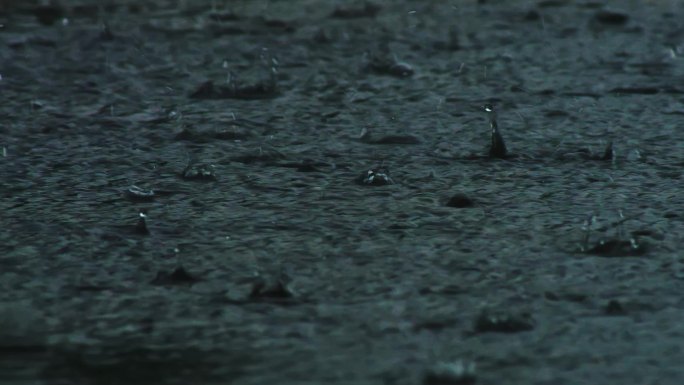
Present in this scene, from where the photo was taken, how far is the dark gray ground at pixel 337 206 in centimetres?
193

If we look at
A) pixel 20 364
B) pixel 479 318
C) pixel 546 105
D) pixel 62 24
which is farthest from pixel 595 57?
pixel 20 364

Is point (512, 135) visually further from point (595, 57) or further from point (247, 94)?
point (595, 57)

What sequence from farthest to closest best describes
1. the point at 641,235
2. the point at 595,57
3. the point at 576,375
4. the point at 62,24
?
the point at 62,24 → the point at 595,57 → the point at 641,235 → the point at 576,375

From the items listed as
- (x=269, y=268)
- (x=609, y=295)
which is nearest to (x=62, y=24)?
(x=269, y=268)

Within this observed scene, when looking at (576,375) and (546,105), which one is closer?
(576,375)

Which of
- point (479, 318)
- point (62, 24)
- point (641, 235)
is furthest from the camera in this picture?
point (62, 24)

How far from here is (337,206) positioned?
8.93 feet

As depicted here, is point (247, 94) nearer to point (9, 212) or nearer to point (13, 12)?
point (9, 212)

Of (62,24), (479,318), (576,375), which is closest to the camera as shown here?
(576,375)

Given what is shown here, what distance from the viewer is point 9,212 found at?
2.70 m

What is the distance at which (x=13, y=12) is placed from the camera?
216 inches

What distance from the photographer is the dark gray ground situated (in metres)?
1.93

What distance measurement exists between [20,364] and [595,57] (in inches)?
113

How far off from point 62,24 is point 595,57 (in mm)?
1917
